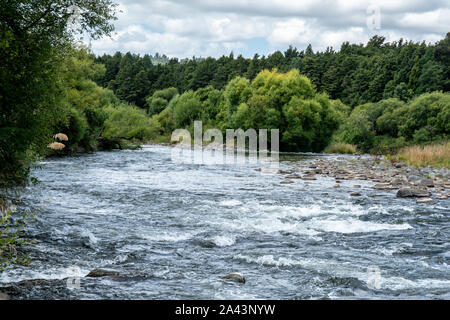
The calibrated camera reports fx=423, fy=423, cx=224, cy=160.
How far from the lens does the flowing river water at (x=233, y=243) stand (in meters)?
7.54

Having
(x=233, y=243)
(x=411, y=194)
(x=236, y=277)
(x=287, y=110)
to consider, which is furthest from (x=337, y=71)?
(x=236, y=277)

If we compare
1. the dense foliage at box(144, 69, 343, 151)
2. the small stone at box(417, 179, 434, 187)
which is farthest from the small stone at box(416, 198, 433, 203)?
the dense foliage at box(144, 69, 343, 151)

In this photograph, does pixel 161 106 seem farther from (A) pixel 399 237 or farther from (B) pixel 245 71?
(A) pixel 399 237

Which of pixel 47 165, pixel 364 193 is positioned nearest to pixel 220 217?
pixel 364 193

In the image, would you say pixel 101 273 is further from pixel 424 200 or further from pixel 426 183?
pixel 426 183

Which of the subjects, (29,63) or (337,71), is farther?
(337,71)

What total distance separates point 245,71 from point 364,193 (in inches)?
3621

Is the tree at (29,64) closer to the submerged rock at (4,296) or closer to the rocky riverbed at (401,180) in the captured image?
the submerged rock at (4,296)

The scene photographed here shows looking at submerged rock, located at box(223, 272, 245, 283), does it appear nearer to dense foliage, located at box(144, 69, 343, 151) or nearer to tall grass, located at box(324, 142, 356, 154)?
dense foliage, located at box(144, 69, 343, 151)

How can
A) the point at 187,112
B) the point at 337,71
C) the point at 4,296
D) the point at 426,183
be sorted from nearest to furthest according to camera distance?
the point at 4,296 → the point at 426,183 → the point at 187,112 → the point at 337,71

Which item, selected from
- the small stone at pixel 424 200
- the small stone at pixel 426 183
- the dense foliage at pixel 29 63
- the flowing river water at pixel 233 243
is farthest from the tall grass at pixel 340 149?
the dense foliage at pixel 29 63

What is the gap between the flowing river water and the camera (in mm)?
7539

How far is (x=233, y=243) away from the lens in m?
10.7

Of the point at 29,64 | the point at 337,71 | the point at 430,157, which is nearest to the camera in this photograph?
the point at 29,64
